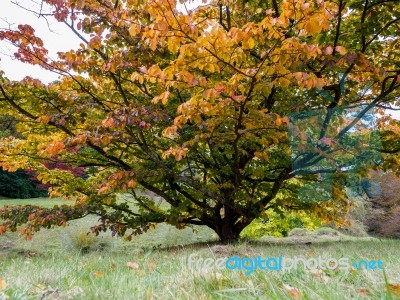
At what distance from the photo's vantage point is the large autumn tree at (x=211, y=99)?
2580 millimetres

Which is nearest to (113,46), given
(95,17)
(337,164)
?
(95,17)

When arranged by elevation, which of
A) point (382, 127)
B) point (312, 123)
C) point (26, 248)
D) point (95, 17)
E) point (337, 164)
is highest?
point (95, 17)

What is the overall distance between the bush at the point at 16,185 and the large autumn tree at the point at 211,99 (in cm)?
1243

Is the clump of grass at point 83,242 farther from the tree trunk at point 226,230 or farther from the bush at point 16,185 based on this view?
the bush at point 16,185

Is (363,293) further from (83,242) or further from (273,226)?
(273,226)

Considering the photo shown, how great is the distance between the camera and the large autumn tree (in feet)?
8.46

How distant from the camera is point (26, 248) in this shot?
7.02 meters

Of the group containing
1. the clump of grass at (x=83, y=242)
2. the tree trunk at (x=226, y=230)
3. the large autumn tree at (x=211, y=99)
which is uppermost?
the large autumn tree at (x=211, y=99)

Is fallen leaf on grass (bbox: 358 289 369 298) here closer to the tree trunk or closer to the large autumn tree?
the large autumn tree

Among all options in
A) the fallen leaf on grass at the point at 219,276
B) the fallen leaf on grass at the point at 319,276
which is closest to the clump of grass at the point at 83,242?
the fallen leaf on grass at the point at 219,276

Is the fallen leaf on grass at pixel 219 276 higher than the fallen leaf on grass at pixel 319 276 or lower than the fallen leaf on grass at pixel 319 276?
lower

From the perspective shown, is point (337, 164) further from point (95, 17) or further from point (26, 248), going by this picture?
point (26, 248)

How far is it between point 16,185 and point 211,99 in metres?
16.1

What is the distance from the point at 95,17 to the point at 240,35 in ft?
6.24
